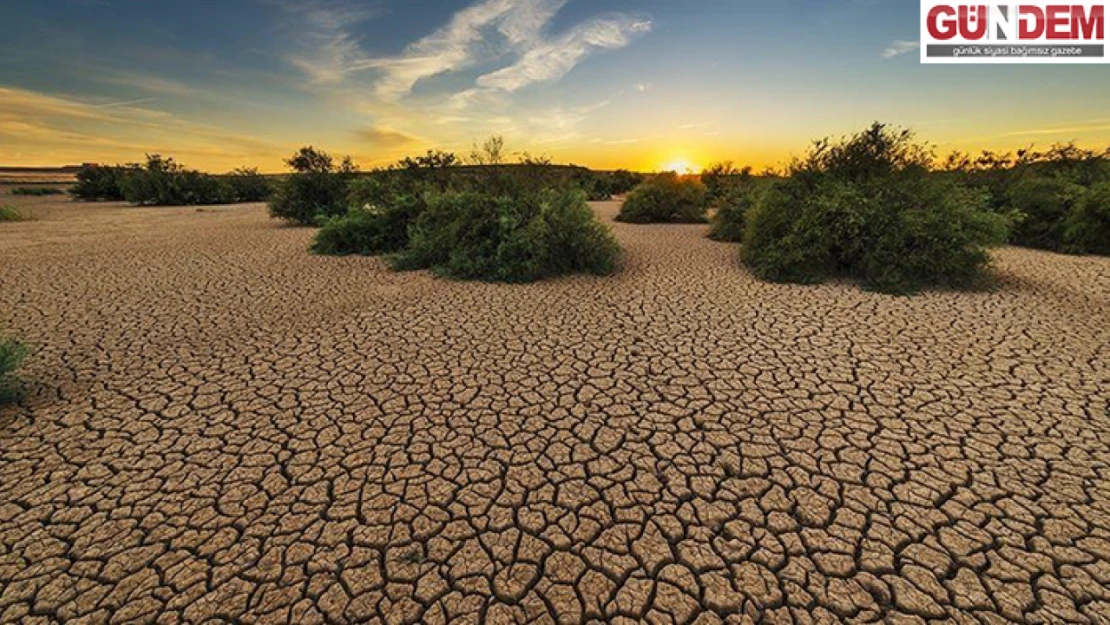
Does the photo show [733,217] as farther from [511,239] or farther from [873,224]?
[511,239]

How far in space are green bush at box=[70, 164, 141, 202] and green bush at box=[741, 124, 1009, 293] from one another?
34.9 meters

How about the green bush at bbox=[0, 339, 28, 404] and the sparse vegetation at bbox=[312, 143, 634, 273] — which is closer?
the green bush at bbox=[0, 339, 28, 404]

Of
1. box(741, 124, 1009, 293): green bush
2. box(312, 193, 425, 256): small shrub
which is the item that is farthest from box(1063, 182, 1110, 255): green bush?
box(312, 193, 425, 256): small shrub

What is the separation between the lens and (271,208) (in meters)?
15.1

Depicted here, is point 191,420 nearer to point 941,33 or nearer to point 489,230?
point 489,230

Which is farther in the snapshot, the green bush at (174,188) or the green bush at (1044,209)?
the green bush at (174,188)

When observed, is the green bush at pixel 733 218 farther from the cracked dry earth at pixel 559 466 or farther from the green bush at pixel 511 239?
the cracked dry earth at pixel 559 466

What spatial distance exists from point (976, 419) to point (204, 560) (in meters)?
5.25

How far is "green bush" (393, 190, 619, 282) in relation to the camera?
8008 mm

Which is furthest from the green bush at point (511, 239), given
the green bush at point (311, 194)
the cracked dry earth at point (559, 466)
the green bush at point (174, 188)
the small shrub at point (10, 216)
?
the green bush at point (174, 188)

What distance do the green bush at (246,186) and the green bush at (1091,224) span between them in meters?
33.3

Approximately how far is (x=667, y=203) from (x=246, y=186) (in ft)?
85.6

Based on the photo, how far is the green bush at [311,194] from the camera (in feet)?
49.2

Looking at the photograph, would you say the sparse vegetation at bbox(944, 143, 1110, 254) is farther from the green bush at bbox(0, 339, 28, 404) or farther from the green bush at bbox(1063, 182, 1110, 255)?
the green bush at bbox(0, 339, 28, 404)
